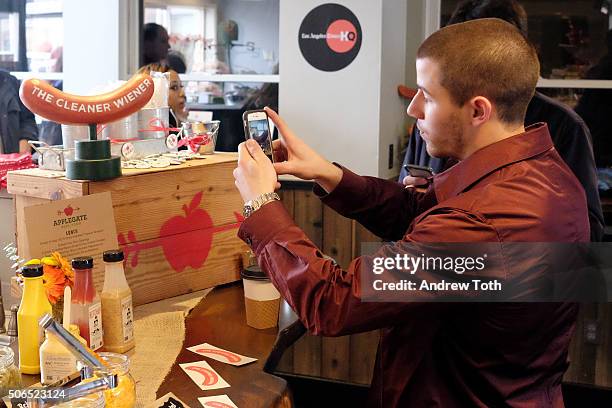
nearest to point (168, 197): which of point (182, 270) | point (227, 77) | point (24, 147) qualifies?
point (182, 270)

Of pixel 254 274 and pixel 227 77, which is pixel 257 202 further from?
pixel 227 77

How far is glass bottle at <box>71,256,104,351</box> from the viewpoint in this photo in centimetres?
151

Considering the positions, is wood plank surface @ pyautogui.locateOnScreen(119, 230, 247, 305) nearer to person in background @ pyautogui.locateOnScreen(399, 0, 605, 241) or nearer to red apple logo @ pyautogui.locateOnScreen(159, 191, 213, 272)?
red apple logo @ pyautogui.locateOnScreen(159, 191, 213, 272)

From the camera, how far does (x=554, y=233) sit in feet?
4.32

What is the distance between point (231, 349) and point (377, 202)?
523 millimetres

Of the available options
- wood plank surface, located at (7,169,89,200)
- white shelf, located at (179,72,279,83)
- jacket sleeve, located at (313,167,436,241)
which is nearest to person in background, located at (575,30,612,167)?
white shelf, located at (179,72,279,83)

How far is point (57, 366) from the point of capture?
4.61 ft

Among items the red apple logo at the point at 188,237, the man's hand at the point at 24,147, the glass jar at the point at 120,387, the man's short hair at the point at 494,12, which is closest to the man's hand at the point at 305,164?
the red apple logo at the point at 188,237

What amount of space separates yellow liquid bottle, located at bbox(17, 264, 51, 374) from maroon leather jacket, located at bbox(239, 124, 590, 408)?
0.42 m

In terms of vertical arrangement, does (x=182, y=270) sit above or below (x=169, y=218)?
below

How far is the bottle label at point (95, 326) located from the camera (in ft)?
5.05

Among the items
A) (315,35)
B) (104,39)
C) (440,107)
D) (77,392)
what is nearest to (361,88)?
(315,35)

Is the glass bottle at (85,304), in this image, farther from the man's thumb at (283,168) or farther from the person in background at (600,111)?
the person in background at (600,111)

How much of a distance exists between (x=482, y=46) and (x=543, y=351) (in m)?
0.58
